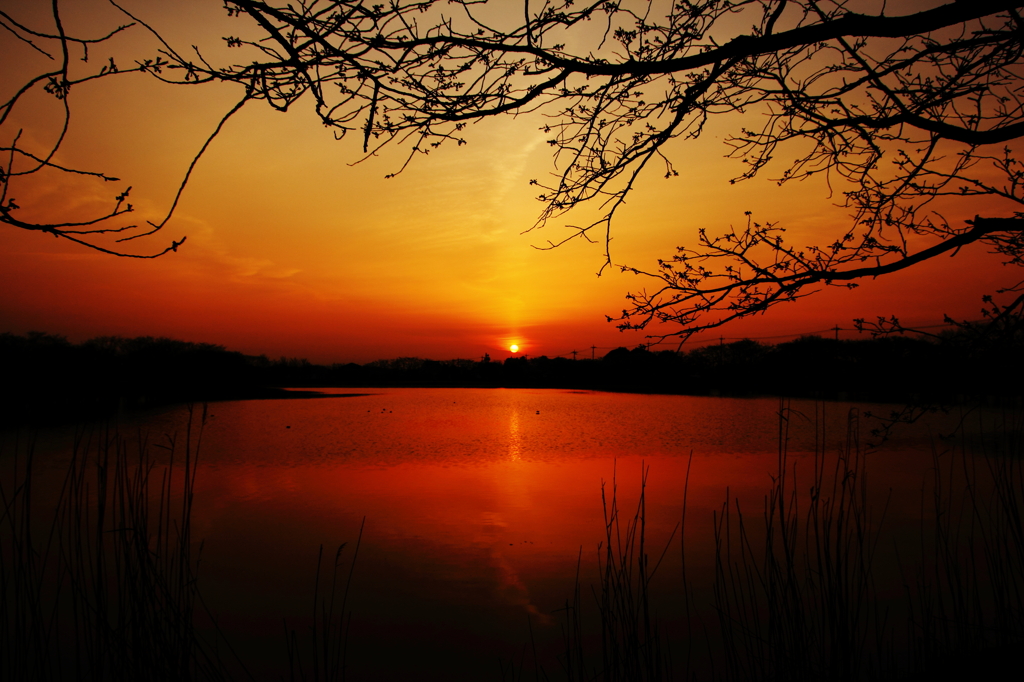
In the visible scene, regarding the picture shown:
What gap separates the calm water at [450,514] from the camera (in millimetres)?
4086

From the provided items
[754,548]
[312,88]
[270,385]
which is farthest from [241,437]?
[270,385]

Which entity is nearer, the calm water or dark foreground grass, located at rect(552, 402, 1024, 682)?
dark foreground grass, located at rect(552, 402, 1024, 682)

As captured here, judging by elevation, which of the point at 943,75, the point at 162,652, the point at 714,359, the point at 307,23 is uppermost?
the point at 943,75

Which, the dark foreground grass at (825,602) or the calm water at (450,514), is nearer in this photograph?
the dark foreground grass at (825,602)

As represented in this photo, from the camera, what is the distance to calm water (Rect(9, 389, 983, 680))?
4086 millimetres

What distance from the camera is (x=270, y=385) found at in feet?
122

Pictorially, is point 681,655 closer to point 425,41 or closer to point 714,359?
point 714,359

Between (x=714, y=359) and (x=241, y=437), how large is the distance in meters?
11.5

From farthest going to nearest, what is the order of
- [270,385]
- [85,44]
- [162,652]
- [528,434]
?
[270,385] → [528,434] → [162,652] → [85,44]

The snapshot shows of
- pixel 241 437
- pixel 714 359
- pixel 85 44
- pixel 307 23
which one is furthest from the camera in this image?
pixel 241 437

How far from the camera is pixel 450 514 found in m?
6.84

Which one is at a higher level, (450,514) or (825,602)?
(825,602)

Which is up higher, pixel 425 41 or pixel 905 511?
pixel 425 41

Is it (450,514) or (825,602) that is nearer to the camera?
(825,602)
